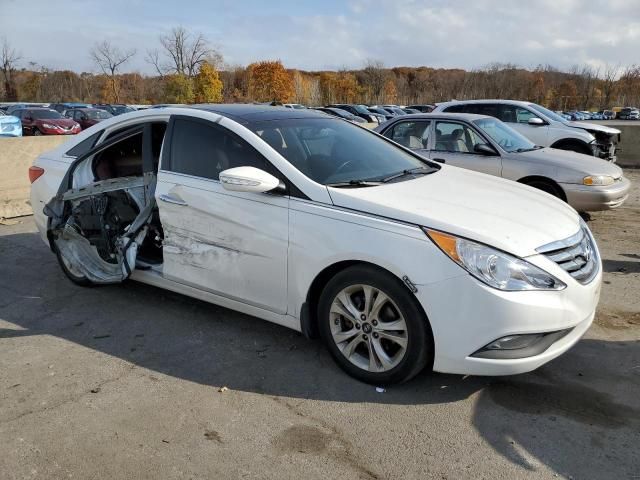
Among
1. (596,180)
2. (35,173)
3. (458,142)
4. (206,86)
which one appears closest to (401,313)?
(35,173)

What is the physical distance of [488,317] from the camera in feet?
9.37

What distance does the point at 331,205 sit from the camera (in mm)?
3350

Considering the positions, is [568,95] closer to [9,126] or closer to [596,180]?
[9,126]

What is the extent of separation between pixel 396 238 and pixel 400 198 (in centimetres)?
40

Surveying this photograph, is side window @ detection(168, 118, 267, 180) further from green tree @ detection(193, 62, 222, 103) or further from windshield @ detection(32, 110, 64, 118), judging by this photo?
green tree @ detection(193, 62, 222, 103)

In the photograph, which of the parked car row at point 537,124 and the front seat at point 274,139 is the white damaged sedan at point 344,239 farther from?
the parked car row at point 537,124

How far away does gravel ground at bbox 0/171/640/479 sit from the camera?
8.66ft

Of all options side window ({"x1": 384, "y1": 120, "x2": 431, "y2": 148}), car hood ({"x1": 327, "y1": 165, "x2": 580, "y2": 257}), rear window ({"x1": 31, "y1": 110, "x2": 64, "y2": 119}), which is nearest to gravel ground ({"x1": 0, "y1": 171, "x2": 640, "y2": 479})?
car hood ({"x1": 327, "y1": 165, "x2": 580, "y2": 257})

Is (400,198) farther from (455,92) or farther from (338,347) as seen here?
(455,92)

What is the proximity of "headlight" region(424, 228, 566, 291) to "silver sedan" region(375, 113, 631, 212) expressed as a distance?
13.7ft

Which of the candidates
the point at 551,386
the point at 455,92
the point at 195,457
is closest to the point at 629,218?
the point at 551,386

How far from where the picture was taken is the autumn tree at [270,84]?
73.9 m

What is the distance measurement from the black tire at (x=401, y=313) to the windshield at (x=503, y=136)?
5219 mm

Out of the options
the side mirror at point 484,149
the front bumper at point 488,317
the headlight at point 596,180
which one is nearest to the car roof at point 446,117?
the side mirror at point 484,149
